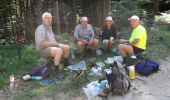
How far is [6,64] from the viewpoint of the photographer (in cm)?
893

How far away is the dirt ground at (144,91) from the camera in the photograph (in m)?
7.28

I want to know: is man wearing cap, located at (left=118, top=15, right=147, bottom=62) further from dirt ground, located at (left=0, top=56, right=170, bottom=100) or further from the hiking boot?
the hiking boot

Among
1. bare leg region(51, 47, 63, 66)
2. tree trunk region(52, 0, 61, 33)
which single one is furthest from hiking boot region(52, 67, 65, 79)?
tree trunk region(52, 0, 61, 33)

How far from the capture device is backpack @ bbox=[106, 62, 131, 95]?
7.27 metres

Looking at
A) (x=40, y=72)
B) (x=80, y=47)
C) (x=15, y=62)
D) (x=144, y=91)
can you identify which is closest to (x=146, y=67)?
(x=144, y=91)

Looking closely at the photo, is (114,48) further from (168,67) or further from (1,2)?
(1,2)

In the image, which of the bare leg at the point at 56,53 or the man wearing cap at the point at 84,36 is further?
the man wearing cap at the point at 84,36

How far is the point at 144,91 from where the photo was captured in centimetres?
760

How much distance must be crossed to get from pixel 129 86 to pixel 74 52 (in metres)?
2.62

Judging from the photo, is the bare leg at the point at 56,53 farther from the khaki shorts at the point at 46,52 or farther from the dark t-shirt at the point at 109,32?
the dark t-shirt at the point at 109,32

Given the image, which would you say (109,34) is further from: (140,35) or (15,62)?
(15,62)

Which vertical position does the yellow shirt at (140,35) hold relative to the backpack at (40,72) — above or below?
above

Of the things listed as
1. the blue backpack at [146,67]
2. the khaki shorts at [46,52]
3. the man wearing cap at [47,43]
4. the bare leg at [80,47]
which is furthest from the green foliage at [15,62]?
the blue backpack at [146,67]

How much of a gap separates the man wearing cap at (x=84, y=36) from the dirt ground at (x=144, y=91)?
6.09ft
